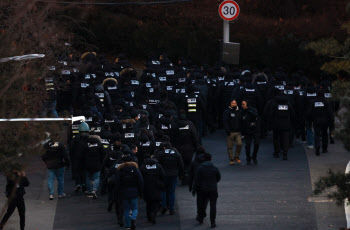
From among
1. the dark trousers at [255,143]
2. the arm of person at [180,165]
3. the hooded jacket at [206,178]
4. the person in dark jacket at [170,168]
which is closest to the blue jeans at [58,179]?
the person in dark jacket at [170,168]

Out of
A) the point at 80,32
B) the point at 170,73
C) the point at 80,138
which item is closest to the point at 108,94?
the point at 170,73

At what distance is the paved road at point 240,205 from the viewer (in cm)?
1912

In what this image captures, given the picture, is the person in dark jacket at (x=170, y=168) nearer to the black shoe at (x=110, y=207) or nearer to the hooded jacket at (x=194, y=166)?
the hooded jacket at (x=194, y=166)

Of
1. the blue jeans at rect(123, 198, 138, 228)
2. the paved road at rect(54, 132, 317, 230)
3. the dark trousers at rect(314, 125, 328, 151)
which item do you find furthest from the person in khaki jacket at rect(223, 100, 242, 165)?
the blue jeans at rect(123, 198, 138, 228)

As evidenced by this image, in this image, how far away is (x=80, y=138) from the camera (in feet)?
71.2

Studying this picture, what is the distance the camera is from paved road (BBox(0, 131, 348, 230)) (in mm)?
19125

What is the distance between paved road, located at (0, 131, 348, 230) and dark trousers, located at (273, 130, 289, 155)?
31cm

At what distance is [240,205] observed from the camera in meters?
20.3

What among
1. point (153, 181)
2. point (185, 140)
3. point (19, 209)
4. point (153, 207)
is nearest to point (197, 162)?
point (153, 181)

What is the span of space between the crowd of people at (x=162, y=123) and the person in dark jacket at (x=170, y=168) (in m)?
0.02

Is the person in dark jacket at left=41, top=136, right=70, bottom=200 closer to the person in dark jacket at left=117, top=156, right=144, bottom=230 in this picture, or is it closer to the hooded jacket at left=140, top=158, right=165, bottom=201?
the hooded jacket at left=140, top=158, right=165, bottom=201

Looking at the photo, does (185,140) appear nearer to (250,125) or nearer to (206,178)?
(250,125)

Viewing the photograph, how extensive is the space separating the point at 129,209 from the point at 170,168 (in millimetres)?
1638

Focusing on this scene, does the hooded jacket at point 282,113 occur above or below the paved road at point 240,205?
above
